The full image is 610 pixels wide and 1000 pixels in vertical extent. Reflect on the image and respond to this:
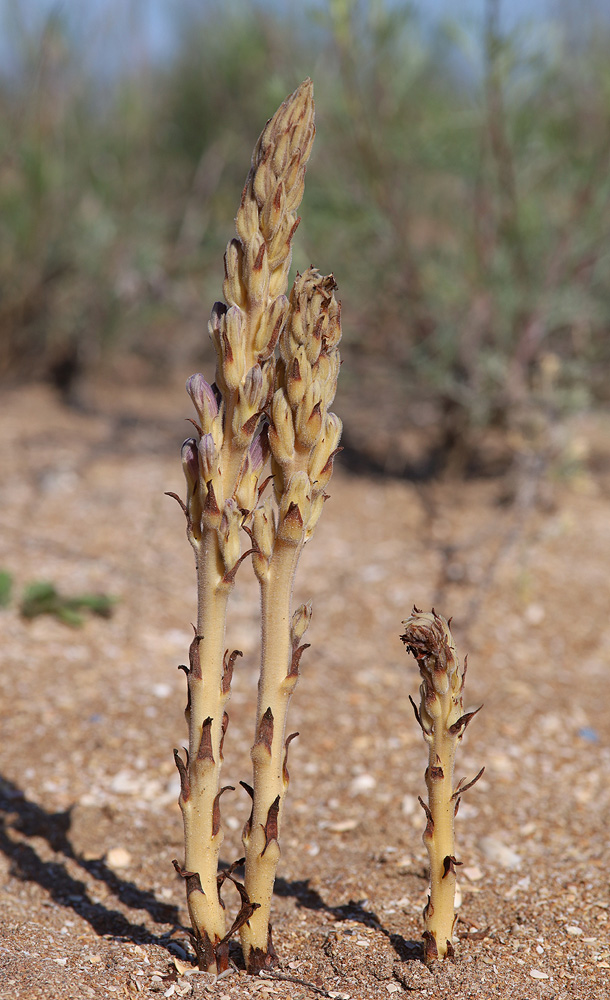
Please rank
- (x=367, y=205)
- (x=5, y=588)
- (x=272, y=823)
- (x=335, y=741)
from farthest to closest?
(x=367, y=205) < (x=5, y=588) < (x=335, y=741) < (x=272, y=823)

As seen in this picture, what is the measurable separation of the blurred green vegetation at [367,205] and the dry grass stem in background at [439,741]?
2.77 metres

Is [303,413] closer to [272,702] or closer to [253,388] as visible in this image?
[253,388]

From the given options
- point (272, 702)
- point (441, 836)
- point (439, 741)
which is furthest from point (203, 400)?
point (441, 836)

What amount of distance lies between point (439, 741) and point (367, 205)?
3.29 meters

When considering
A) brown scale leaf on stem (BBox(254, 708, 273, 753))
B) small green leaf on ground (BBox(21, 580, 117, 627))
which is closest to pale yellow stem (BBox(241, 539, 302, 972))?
brown scale leaf on stem (BBox(254, 708, 273, 753))

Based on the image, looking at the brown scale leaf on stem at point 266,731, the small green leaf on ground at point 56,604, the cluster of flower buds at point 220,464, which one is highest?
the cluster of flower buds at point 220,464

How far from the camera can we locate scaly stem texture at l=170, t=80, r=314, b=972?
1459 millimetres

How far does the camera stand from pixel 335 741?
289 cm

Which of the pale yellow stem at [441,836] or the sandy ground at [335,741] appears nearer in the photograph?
the pale yellow stem at [441,836]

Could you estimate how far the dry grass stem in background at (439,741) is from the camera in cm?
158

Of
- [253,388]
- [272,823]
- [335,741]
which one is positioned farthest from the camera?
[335,741]

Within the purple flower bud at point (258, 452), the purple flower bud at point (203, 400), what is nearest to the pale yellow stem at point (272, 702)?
the purple flower bud at point (258, 452)

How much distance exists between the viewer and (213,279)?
632 cm

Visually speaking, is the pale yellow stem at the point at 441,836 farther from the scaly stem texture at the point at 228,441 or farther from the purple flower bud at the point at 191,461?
the purple flower bud at the point at 191,461
